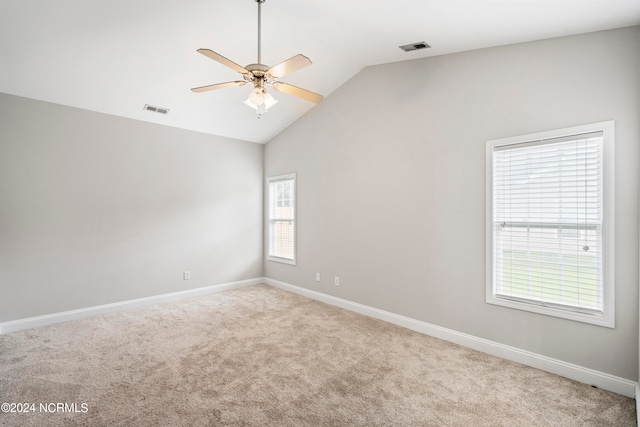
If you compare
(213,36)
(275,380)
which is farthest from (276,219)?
(275,380)

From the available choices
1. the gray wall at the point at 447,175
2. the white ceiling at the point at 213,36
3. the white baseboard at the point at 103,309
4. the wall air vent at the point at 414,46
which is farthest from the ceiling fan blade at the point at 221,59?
the white baseboard at the point at 103,309

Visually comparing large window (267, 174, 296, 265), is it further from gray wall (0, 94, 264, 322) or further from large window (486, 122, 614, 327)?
large window (486, 122, 614, 327)

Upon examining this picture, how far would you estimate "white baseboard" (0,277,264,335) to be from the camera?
3.61 metres

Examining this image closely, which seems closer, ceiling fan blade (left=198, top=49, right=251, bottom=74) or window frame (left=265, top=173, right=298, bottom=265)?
ceiling fan blade (left=198, top=49, right=251, bottom=74)

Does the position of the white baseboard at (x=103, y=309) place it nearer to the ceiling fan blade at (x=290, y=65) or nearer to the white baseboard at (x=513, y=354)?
the white baseboard at (x=513, y=354)

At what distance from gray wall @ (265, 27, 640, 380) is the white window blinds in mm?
137

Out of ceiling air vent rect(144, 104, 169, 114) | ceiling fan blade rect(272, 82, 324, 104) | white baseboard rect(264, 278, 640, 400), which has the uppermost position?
ceiling air vent rect(144, 104, 169, 114)

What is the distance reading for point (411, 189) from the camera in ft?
12.0

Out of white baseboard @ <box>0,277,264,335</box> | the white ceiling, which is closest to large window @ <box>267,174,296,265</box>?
white baseboard @ <box>0,277,264,335</box>

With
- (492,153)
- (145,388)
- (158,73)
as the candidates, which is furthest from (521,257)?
(158,73)

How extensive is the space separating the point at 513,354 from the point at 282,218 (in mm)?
3955

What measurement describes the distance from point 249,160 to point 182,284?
248 centimetres

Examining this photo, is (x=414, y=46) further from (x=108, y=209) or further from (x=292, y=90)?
(x=108, y=209)

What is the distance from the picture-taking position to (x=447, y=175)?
3.35m
